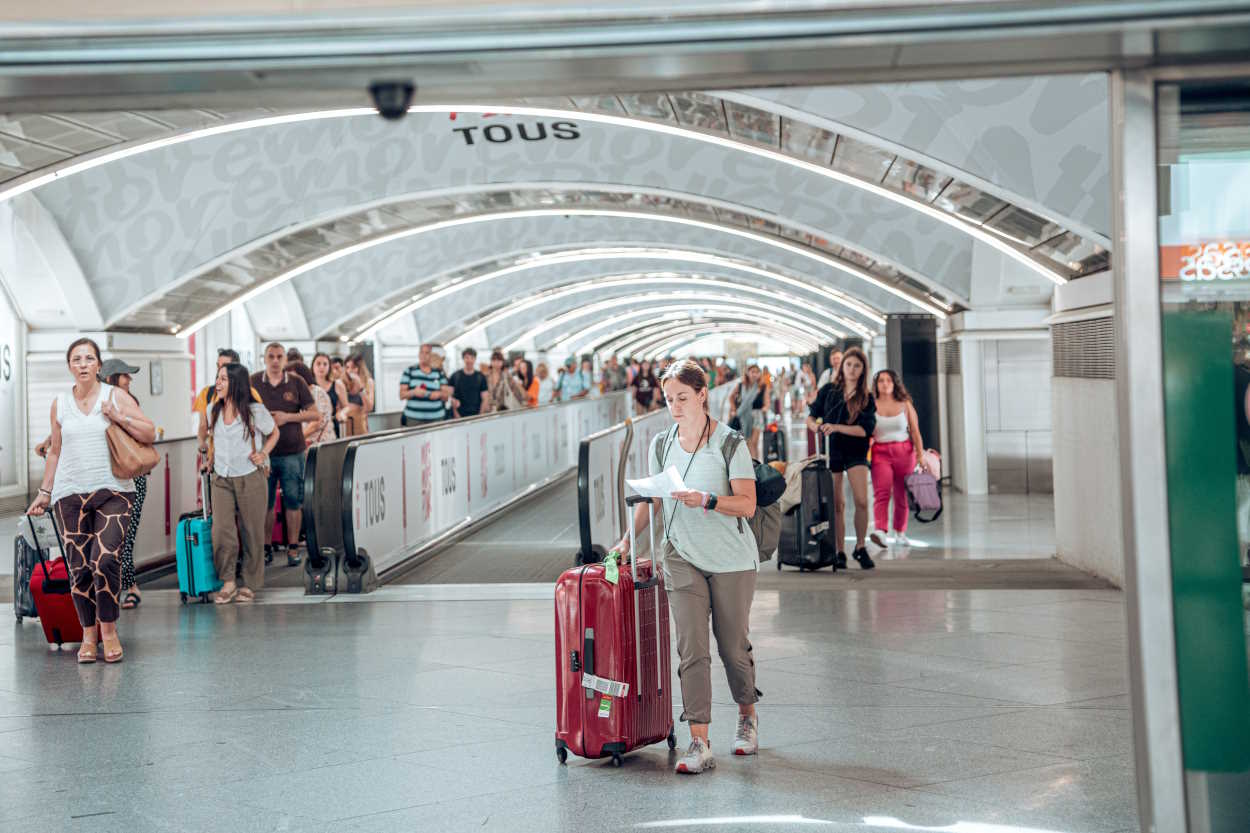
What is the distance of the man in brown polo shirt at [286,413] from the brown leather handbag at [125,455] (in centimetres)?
283

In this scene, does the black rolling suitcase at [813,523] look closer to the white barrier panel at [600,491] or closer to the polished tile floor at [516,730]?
the white barrier panel at [600,491]

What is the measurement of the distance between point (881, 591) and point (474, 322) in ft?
96.5

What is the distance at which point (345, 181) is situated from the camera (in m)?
19.9

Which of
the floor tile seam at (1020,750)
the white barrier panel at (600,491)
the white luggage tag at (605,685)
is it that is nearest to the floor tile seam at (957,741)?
the floor tile seam at (1020,750)

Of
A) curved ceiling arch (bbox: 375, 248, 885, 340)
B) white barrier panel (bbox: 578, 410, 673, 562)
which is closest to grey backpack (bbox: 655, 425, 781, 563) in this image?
white barrier panel (bbox: 578, 410, 673, 562)

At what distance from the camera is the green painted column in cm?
328

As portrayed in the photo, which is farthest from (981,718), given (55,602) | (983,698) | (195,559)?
(195,559)

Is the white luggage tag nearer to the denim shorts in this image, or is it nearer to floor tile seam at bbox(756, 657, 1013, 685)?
floor tile seam at bbox(756, 657, 1013, 685)

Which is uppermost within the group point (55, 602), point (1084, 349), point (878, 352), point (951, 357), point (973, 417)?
point (878, 352)

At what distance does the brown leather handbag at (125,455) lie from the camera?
7.34 m

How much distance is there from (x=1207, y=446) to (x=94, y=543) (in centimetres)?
604

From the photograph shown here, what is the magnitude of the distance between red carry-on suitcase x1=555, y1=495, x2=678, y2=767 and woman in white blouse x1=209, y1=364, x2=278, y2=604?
4836 millimetres

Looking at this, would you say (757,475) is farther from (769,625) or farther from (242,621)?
(242,621)

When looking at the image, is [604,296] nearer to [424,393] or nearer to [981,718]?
[424,393]
